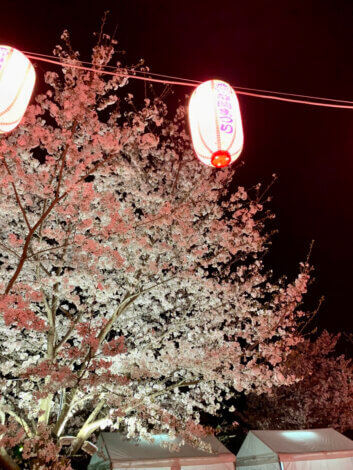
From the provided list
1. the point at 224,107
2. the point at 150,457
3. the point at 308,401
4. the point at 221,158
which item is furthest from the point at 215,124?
the point at 308,401

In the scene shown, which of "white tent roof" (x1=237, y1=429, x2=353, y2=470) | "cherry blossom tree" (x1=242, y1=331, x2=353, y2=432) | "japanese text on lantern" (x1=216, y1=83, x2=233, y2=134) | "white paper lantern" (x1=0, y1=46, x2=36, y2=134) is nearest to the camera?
"white paper lantern" (x1=0, y1=46, x2=36, y2=134)

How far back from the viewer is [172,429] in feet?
23.7

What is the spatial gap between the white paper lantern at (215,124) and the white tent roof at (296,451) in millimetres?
7174

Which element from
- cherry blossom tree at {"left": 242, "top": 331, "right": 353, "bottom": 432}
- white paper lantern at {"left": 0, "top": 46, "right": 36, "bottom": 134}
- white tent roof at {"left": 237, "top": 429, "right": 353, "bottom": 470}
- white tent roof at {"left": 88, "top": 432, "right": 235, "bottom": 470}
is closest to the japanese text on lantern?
white paper lantern at {"left": 0, "top": 46, "right": 36, "bottom": 134}

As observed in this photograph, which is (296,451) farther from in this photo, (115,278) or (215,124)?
(215,124)

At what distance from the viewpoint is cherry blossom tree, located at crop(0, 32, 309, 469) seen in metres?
6.54

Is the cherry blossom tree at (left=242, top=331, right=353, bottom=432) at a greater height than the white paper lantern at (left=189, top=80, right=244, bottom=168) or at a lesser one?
lesser

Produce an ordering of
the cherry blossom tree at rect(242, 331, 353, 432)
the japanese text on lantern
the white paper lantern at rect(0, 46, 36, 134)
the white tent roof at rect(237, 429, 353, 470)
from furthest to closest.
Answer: the cherry blossom tree at rect(242, 331, 353, 432)
the white tent roof at rect(237, 429, 353, 470)
the japanese text on lantern
the white paper lantern at rect(0, 46, 36, 134)

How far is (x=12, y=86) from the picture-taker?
182 inches

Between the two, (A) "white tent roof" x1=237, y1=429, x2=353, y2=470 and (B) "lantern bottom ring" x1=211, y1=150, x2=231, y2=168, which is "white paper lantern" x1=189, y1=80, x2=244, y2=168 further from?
(A) "white tent roof" x1=237, y1=429, x2=353, y2=470

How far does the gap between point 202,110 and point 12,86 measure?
8.22 ft

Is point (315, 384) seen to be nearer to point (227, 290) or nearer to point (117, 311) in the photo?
point (227, 290)

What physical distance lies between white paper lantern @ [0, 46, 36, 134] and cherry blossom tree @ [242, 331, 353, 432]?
11.2 m

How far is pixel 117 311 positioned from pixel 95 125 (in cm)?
389
